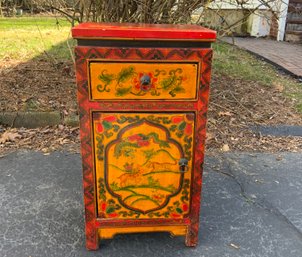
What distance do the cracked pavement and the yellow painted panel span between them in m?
0.11

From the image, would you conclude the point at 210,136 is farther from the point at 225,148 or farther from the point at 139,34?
the point at 139,34

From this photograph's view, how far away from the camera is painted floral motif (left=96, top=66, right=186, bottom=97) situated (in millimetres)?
1684

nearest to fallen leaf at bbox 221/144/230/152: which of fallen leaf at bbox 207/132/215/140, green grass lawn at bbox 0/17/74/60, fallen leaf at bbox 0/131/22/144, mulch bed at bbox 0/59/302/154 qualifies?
mulch bed at bbox 0/59/302/154

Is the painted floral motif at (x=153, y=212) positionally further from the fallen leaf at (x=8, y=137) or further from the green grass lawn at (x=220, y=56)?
the green grass lawn at (x=220, y=56)

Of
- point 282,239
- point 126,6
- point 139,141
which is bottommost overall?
point 282,239

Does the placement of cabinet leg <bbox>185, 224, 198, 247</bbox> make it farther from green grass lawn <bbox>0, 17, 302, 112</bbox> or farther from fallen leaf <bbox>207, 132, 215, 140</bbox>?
green grass lawn <bbox>0, 17, 302, 112</bbox>

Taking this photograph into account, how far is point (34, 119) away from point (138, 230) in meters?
1.99

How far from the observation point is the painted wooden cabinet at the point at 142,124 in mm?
1653

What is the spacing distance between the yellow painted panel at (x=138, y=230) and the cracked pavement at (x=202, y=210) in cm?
11

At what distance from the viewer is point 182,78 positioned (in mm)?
1717

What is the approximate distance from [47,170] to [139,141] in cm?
136

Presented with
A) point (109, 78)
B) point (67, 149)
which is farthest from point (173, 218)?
point (67, 149)

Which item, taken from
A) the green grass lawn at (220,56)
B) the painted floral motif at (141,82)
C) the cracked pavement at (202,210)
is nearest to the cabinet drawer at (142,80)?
the painted floral motif at (141,82)

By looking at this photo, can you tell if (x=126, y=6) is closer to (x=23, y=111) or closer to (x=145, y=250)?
(x=23, y=111)
